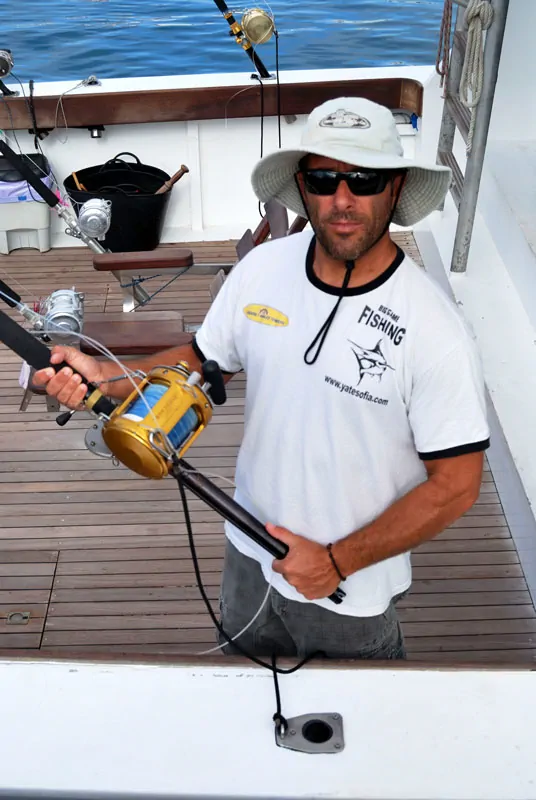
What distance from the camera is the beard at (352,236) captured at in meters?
1.62

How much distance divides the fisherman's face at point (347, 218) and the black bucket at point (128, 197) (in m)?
3.60

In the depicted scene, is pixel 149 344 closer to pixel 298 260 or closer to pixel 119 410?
pixel 298 260

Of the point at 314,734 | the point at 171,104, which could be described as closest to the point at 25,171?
the point at 171,104

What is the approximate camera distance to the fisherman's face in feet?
5.30

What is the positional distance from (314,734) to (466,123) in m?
3.20

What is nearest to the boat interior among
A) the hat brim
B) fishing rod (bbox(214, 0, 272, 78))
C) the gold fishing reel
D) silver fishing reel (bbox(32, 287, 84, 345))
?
silver fishing reel (bbox(32, 287, 84, 345))

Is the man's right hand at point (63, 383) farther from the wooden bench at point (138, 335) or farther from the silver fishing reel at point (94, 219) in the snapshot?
the silver fishing reel at point (94, 219)

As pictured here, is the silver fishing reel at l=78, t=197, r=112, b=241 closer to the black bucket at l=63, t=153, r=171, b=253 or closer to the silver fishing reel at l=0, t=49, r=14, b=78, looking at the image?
the black bucket at l=63, t=153, r=171, b=253

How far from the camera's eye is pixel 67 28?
14.3m

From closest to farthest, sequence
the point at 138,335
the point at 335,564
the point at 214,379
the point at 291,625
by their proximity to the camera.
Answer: the point at 214,379 → the point at 335,564 → the point at 291,625 → the point at 138,335

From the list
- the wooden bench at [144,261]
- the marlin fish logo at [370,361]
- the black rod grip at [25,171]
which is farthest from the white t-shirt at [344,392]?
the black rod grip at [25,171]

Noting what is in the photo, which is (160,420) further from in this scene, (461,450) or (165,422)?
(461,450)

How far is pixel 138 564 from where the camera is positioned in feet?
10.0

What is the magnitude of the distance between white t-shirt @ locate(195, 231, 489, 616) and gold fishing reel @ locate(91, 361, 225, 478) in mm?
197
